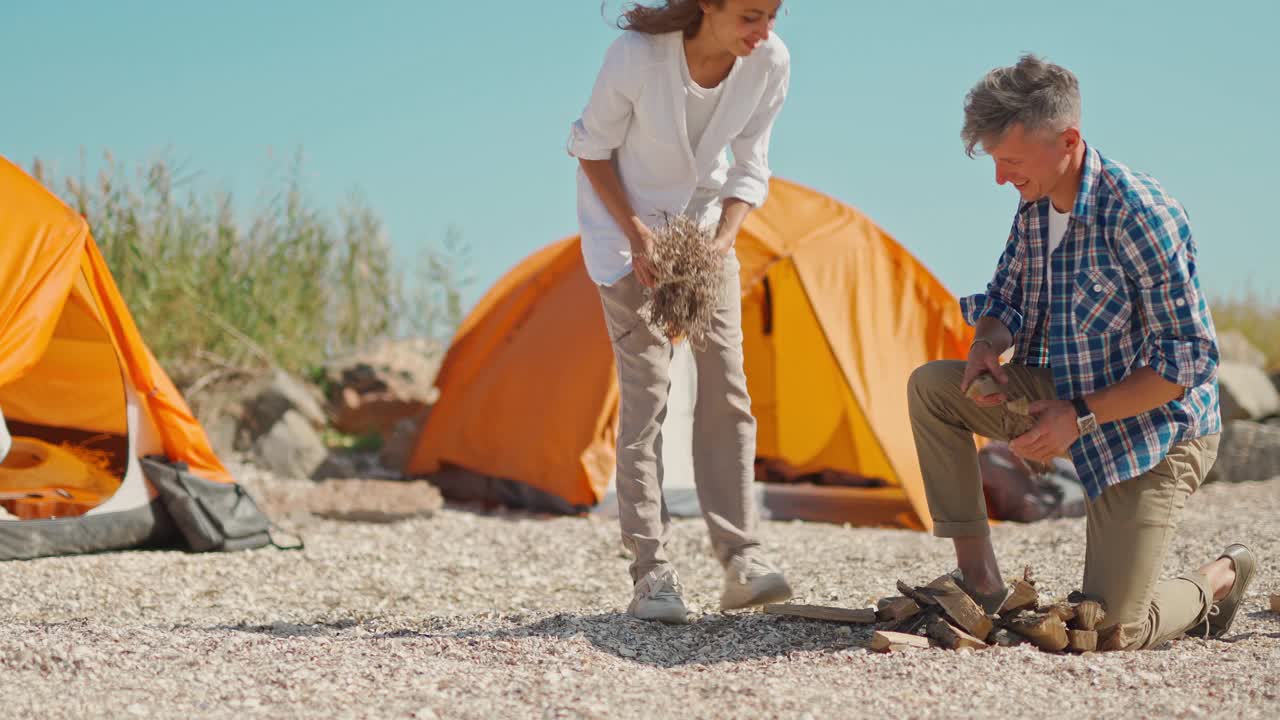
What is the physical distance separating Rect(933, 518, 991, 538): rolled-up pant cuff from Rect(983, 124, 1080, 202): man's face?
0.87 m

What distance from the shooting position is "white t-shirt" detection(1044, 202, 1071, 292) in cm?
301

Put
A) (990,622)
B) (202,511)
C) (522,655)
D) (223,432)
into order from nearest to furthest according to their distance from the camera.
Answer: (522,655), (990,622), (202,511), (223,432)

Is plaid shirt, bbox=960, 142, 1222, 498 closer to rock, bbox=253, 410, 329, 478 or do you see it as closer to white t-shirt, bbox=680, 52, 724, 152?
white t-shirt, bbox=680, 52, 724, 152

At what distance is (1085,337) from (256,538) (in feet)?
12.2

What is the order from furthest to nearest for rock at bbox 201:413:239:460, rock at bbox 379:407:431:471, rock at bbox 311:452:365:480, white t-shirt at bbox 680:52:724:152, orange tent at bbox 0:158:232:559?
rock at bbox 201:413:239:460
rock at bbox 379:407:431:471
rock at bbox 311:452:365:480
orange tent at bbox 0:158:232:559
white t-shirt at bbox 680:52:724:152

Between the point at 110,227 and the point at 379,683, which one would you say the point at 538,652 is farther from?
the point at 110,227

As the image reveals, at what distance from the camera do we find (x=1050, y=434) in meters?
2.82

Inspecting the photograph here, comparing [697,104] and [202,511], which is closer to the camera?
[697,104]

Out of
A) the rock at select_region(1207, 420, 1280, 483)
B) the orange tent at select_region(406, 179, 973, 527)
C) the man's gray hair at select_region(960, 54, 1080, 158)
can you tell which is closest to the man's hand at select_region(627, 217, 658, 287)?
the man's gray hair at select_region(960, 54, 1080, 158)

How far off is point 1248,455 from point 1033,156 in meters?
6.85

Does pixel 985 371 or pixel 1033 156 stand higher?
pixel 1033 156

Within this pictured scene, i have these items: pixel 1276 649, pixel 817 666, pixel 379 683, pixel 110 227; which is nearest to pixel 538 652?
pixel 379 683

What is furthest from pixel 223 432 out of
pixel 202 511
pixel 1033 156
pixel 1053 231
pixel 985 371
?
pixel 1033 156

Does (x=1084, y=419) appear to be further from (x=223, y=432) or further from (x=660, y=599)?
(x=223, y=432)
